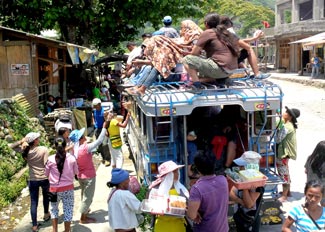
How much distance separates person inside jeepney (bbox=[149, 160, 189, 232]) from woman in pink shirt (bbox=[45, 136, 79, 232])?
6.15 ft

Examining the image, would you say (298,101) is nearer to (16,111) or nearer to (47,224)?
(16,111)

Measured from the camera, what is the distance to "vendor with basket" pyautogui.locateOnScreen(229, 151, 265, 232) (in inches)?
209

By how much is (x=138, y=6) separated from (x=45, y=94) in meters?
5.82

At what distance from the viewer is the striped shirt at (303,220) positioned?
3.94m

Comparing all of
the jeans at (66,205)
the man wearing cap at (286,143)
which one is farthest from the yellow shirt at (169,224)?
the man wearing cap at (286,143)

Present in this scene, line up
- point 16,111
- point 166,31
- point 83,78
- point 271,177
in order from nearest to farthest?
point 271,177
point 166,31
point 16,111
point 83,78

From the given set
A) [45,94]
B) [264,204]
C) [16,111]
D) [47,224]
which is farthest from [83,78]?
[264,204]

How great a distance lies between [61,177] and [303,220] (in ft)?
11.6

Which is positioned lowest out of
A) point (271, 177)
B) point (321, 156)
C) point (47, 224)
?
point (47, 224)

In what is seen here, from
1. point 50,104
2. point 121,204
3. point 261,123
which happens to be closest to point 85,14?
point 50,104

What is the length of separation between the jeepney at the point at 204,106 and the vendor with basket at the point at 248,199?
1.43ft

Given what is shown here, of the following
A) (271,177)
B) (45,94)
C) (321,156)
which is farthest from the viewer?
(45,94)

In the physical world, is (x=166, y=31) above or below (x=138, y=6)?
below

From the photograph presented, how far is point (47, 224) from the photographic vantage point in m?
Answer: 6.82
